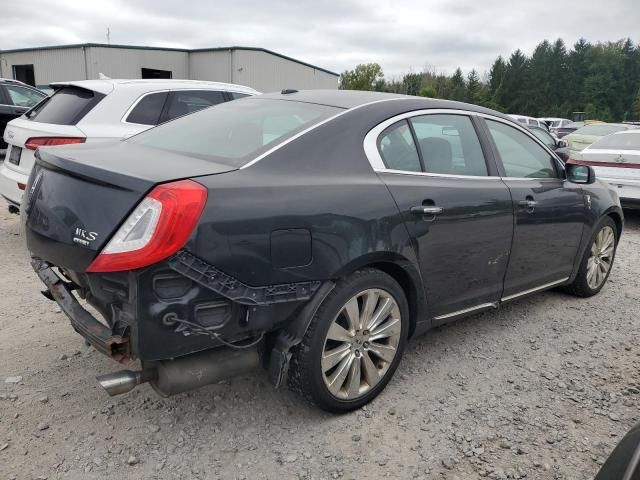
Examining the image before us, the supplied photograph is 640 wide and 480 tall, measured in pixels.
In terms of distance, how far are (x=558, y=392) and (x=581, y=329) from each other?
1.11 metres

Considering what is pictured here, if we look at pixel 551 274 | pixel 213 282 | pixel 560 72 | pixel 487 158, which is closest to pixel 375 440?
pixel 213 282

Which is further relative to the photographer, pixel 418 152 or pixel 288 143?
pixel 418 152

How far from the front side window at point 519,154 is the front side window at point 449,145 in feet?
0.78

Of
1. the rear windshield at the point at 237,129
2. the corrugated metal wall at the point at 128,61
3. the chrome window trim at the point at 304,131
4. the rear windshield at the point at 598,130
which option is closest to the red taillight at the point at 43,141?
the rear windshield at the point at 237,129

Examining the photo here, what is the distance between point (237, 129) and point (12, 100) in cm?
937

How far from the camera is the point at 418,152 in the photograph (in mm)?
3004

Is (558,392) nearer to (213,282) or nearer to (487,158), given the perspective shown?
(487,158)

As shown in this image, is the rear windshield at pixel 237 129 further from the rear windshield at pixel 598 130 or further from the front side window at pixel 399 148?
the rear windshield at pixel 598 130

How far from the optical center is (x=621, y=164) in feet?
24.8

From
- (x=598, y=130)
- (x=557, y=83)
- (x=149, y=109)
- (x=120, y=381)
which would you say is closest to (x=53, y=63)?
(x=598, y=130)

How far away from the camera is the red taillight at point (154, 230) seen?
199 centimetres

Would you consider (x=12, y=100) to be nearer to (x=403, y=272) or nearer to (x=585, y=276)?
(x=403, y=272)

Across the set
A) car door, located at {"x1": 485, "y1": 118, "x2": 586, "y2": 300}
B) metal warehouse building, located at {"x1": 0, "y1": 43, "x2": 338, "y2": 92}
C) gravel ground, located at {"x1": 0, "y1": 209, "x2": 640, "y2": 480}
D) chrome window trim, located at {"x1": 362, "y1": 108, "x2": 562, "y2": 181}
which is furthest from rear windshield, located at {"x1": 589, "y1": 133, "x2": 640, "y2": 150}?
metal warehouse building, located at {"x1": 0, "y1": 43, "x2": 338, "y2": 92}

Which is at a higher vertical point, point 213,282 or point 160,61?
point 160,61
